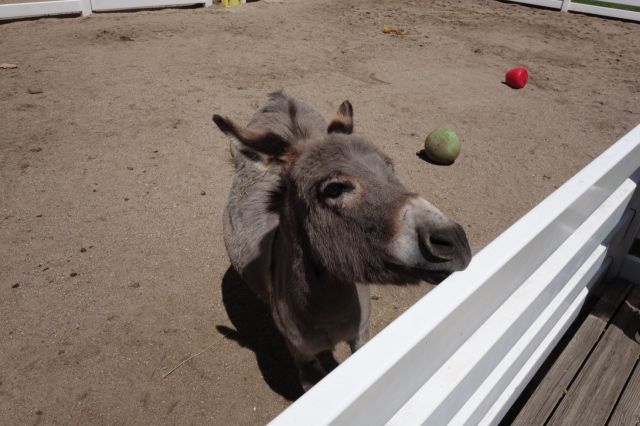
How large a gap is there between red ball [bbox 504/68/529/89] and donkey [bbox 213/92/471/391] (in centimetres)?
589

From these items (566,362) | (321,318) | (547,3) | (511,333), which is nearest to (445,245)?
(511,333)

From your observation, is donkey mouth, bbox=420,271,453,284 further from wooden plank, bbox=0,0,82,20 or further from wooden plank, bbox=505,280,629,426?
wooden plank, bbox=0,0,82,20

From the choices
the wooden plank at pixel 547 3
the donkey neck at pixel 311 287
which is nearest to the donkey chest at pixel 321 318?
the donkey neck at pixel 311 287

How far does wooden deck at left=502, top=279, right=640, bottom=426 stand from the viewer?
7.86 ft

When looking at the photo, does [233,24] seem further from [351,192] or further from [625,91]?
[351,192]

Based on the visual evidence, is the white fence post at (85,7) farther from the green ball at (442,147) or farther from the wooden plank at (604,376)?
the wooden plank at (604,376)

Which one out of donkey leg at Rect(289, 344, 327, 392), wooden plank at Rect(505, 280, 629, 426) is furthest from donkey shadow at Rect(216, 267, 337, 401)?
wooden plank at Rect(505, 280, 629, 426)

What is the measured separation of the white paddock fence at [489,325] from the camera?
3.69ft

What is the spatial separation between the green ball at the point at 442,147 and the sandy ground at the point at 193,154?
16 cm

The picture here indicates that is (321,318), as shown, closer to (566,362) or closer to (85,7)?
(566,362)

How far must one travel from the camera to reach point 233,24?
10.2 meters

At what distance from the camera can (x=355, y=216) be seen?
2.07m

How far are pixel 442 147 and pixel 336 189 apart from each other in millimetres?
3647

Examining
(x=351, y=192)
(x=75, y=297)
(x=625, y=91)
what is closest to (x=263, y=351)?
(x=75, y=297)
